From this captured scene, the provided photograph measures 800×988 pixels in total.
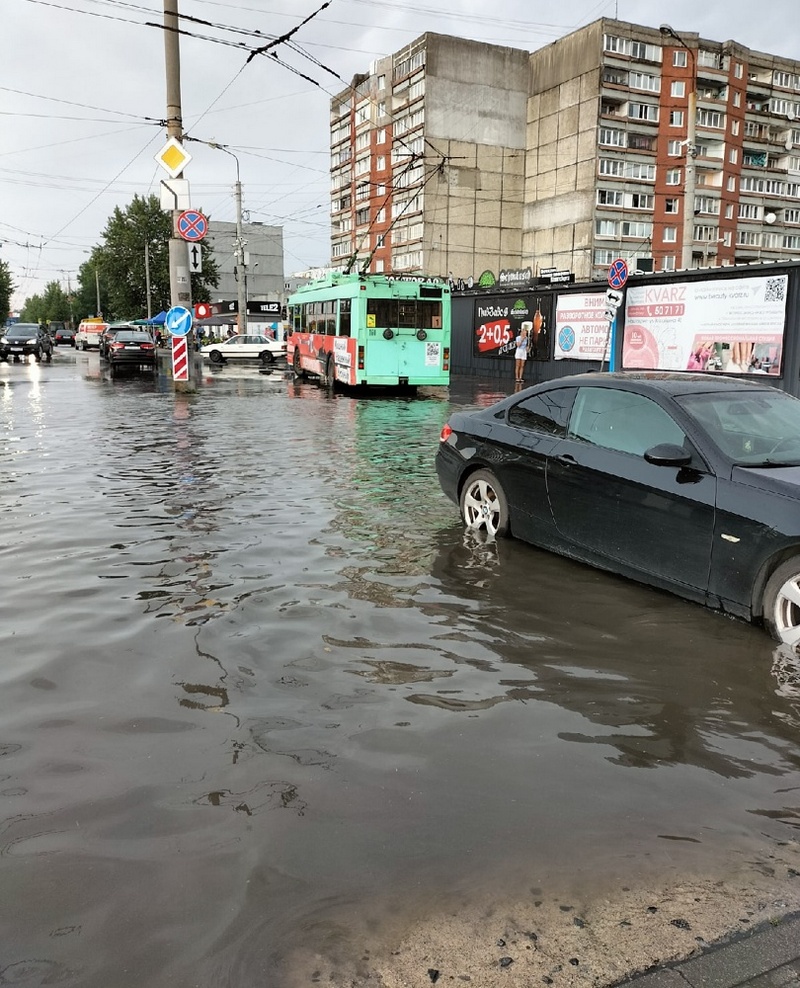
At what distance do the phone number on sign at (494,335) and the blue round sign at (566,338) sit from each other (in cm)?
332

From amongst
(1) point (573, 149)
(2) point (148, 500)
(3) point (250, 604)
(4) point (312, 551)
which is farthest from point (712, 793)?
(1) point (573, 149)

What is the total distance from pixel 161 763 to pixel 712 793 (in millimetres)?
2068

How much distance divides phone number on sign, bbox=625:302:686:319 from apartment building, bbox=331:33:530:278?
155ft

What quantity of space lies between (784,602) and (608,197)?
223ft

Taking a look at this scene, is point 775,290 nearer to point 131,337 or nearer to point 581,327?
point 581,327

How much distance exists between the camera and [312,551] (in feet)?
20.6

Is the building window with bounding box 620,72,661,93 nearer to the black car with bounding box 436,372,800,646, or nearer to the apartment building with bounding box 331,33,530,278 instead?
the apartment building with bounding box 331,33,530,278

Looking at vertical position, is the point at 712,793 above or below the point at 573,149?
below

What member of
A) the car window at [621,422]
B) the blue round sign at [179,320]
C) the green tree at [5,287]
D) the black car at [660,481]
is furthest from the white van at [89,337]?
the car window at [621,422]

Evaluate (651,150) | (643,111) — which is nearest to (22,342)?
(651,150)

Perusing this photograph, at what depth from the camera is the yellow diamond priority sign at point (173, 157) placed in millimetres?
18344

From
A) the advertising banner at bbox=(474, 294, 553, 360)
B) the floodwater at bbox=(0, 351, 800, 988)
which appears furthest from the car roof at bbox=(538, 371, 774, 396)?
the advertising banner at bbox=(474, 294, 553, 360)

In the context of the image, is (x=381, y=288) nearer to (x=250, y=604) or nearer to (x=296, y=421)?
(x=296, y=421)

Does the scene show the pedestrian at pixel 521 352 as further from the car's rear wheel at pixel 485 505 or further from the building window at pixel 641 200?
the building window at pixel 641 200
